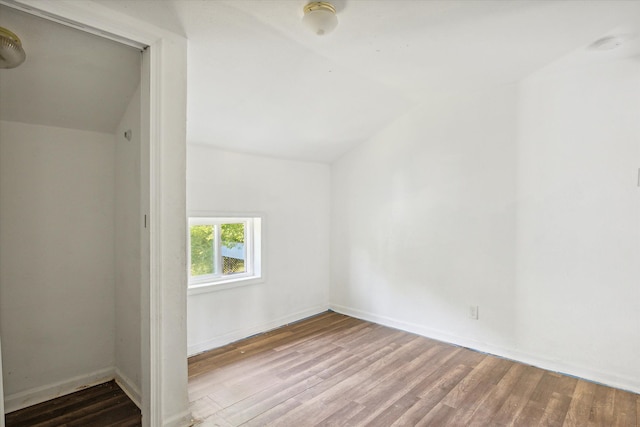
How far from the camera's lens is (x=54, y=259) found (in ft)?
7.15

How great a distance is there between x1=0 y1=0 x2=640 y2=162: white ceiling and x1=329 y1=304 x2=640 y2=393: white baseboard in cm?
205

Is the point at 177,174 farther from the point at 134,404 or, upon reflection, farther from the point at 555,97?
the point at 555,97

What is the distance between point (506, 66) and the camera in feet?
8.16

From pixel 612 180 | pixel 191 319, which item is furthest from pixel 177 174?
pixel 612 180

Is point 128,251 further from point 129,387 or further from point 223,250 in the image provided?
point 223,250

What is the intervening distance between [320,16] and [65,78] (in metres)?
1.45

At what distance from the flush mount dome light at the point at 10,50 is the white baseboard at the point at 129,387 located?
1.91m

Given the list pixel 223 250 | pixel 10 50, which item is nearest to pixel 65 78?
pixel 10 50

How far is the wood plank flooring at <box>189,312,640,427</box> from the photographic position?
1.99 m

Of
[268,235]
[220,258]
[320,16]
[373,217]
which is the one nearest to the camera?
[320,16]

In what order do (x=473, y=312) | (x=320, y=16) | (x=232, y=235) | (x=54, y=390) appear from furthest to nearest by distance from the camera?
(x=232, y=235) < (x=473, y=312) < (x=54, y=390) < (x=320, y=16)

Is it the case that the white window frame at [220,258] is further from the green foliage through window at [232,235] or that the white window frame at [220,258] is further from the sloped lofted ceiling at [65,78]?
the sloped lofted ceiling at [65,78]

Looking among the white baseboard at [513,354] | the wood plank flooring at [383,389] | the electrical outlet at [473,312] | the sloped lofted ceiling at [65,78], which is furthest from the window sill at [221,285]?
the electrical outlet at [473,312]

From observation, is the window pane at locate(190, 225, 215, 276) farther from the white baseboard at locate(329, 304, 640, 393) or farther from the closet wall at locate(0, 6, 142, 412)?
the white baseboard at locate(329, 304, 640, 393)
